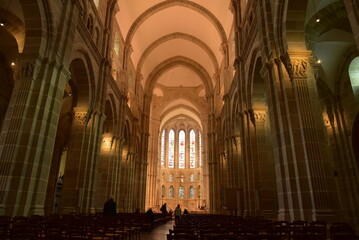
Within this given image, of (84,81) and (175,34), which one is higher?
(175,34)

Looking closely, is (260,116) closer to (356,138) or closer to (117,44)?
(356,138)

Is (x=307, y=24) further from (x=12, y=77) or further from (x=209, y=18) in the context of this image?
(x=12, y=77)

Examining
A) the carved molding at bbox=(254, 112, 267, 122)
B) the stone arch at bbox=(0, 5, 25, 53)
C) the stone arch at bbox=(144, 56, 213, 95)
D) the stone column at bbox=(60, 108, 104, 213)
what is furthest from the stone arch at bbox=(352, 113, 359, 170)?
the stone arch at bbox=(144, 56, 213, 95)

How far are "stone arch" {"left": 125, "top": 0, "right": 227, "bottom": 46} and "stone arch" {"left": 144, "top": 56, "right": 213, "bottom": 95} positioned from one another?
29.8 feet

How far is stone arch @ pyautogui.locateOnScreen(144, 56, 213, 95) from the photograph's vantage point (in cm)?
3256

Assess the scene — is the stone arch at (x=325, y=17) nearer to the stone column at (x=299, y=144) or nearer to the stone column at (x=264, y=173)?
the stone column at (x=299, y=144)

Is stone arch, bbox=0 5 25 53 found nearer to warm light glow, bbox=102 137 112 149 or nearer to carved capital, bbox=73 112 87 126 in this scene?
carved capital, bbox=73 112 87 126

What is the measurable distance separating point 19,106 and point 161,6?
64.3 ft

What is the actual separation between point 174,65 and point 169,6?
9614 mm

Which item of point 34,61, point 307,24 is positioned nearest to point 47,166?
point 34,61

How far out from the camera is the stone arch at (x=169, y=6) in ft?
77.7

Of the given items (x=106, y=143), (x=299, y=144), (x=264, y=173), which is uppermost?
(x=106, y=143)

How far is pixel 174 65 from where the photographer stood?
110 feet

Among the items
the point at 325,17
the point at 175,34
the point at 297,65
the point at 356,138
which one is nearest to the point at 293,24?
the point at 297,65
